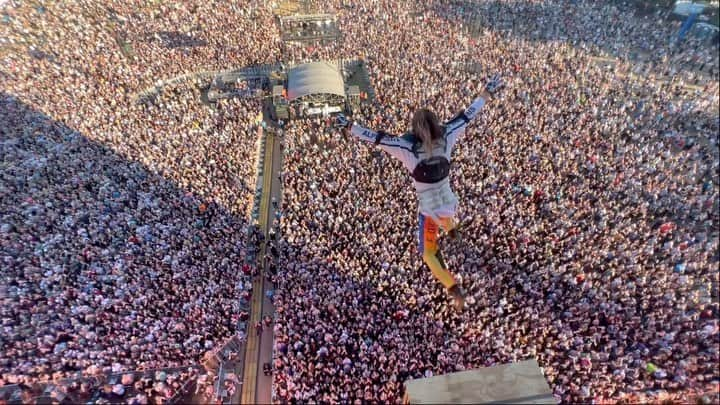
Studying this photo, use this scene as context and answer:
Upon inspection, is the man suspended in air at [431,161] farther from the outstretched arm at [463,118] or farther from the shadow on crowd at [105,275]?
the shadow on crowd at [105,275]

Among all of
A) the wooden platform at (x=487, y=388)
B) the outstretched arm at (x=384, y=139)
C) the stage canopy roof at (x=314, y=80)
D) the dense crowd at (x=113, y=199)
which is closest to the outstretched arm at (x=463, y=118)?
the outstretched arm at (x=384, y=139)

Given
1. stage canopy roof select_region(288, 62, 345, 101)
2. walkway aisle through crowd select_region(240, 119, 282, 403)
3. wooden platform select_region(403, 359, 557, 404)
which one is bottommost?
wooden platform select_region(403, 359, 557, 404)

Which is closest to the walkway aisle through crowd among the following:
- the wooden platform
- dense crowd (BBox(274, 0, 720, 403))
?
dense crowd (BBox(274, 0, 720, 403))

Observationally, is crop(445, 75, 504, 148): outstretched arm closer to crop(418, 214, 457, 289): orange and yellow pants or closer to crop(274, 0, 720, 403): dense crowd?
crop(418, 214, 457, 289): orange and yellow pants

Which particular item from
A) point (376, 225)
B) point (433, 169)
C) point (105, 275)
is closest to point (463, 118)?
point (433, 169)

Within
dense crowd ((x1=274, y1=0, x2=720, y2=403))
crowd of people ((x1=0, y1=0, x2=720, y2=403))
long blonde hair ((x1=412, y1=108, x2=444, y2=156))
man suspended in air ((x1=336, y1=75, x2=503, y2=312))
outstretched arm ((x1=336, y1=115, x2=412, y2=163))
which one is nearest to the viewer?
long blonde hair ((x1=412, y1=108, x2=444, y2=156))

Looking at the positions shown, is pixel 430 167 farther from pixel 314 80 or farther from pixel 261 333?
pixel 314 80

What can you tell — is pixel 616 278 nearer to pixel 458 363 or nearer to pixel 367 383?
pixel 458 363
